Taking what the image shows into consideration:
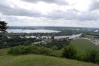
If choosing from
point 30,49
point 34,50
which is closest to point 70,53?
point 34,50

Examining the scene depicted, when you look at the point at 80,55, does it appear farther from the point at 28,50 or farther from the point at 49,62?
the point at 49,62

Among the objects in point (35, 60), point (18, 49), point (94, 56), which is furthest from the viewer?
point (18, 49)

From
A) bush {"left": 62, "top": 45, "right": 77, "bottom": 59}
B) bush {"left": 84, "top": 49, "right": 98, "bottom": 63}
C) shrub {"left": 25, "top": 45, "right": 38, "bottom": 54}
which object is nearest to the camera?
bush {"left": 84, "top": 49, "right": 98, "bottom": 63}

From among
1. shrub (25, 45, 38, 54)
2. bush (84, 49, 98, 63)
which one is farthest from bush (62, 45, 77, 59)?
shrub (25, 45, 38, 54)

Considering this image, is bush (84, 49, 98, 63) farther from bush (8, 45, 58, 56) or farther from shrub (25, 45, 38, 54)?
shrub (25, 45, 38, 54)

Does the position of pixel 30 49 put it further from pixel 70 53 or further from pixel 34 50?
pixel 70 53

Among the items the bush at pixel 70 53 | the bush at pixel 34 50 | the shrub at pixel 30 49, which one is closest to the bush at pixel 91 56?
the bush at pixel 70 53

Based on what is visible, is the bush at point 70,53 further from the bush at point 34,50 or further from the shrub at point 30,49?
the shrub at point 30,49

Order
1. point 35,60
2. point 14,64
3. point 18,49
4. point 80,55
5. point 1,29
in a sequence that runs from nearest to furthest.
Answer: point 14,64 < point 35,60 < point 80,55 < point 18,49 < point 1,29

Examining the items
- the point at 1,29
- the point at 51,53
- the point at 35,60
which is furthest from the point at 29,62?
the point at 1,29

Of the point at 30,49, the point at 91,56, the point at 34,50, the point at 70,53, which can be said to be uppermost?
the point at 30,49

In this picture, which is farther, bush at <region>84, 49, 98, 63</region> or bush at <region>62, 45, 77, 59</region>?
bush at <region>62, 45, 77, 59</region>
